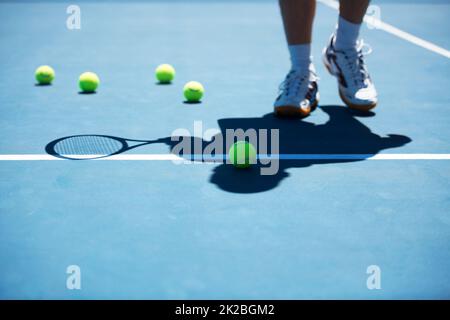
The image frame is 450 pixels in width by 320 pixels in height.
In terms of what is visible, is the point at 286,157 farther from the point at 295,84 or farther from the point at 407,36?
the point at 407,36

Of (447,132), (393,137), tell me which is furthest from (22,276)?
(447,132)

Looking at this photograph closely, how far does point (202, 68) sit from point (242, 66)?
1.13ft

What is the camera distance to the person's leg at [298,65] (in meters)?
3.50

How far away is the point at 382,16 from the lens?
7984mm

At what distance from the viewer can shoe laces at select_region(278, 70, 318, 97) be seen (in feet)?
11.6

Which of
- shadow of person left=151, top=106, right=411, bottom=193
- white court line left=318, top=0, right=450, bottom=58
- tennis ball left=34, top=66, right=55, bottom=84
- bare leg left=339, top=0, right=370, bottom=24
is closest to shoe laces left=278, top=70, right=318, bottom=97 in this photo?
shadow of person left=151, top=106, right=411, bottom=193

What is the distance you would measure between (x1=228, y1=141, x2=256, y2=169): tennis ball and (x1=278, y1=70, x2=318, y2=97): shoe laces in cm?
92

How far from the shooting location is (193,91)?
3857mm

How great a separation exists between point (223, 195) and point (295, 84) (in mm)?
1338

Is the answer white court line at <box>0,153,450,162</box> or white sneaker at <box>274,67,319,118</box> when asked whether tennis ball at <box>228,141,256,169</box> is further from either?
white sneaker at <box>274,67,319,118</box>

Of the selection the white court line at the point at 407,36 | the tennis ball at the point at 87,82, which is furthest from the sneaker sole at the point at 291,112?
the white court line at the point at 407,36

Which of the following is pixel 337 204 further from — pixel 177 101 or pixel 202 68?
pixel 202 68

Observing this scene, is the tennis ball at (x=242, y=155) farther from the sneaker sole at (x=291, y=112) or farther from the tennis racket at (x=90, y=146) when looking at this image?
the sneaker sole at (x=291, y=112)
